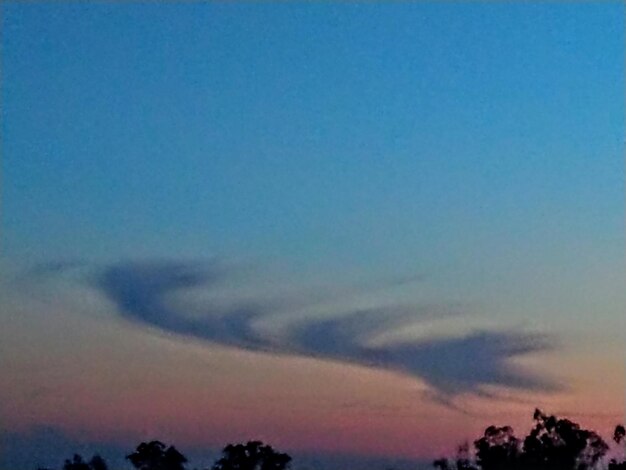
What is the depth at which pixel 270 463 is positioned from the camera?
4909cm

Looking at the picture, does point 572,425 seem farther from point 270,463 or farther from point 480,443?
point 270,463

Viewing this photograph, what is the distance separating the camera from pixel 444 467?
4734cm

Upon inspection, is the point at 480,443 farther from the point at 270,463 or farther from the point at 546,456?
the point at 270,463

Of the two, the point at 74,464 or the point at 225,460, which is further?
the point at 225,460

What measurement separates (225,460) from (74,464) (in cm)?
763

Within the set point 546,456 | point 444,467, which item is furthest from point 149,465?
point 546,456

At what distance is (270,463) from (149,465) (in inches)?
242

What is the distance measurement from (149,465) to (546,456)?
1989cm

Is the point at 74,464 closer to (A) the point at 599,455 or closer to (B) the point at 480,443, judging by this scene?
(B) the point at 480,443

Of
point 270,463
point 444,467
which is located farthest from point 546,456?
point 270,463

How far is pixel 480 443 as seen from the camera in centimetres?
4797

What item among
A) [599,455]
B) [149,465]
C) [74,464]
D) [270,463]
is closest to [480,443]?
[599,455]

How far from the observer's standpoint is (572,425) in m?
47.4

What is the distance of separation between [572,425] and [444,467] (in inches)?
260
